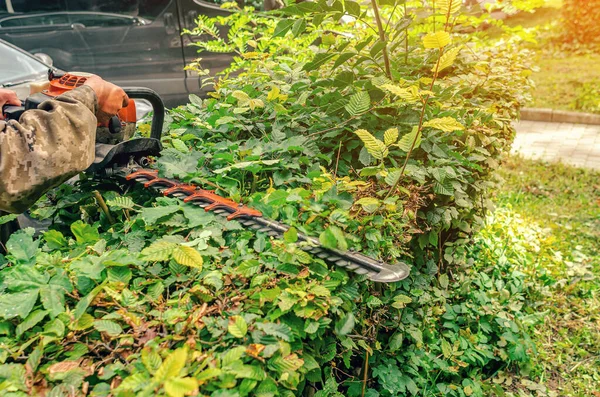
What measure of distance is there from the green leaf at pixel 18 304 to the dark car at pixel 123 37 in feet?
15.2

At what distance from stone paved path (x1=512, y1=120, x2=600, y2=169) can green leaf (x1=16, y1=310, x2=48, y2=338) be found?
225 inches

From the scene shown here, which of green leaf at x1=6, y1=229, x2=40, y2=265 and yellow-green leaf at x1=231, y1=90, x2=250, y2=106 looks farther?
yellow-green leaf at x1=231, y1=90, x2=250, y2=106

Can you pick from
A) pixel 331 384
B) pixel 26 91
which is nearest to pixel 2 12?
pixel 26 91

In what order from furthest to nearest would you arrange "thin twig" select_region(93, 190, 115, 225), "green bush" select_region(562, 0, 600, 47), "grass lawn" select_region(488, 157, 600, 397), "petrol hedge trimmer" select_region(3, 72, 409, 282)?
"green bush" select_region(562, 0, 600, 47) < "grass lawn" select_region(488, 157, 600, 397) < "thin twig" select_region(93, 190, 115, 225) < "petrol hedge trimmer" select_region(3, 72, 409, 282)

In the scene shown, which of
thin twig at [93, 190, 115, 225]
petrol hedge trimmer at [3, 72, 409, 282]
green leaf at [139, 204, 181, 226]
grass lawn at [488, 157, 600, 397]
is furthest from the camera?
grass lawn at [488, 157, 600, 397]

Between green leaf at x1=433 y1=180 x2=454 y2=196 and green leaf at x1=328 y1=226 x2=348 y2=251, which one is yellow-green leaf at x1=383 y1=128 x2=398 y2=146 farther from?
green leaf at x1=328 y1=226 x2=348 y2=251

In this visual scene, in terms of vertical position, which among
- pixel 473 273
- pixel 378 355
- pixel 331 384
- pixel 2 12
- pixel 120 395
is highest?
pixel 2 12

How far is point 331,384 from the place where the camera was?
148 centimetres

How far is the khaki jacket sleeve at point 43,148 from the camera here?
1.71 meters

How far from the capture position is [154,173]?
6.33ft

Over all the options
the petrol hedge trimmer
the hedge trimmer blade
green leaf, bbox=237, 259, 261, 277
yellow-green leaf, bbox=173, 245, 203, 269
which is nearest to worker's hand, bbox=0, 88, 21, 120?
the petrol hedge trimmer

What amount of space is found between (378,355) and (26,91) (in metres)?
4.09

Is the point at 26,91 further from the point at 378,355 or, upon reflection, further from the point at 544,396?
the point at 544,396

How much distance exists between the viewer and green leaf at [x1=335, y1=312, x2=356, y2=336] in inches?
50.8
